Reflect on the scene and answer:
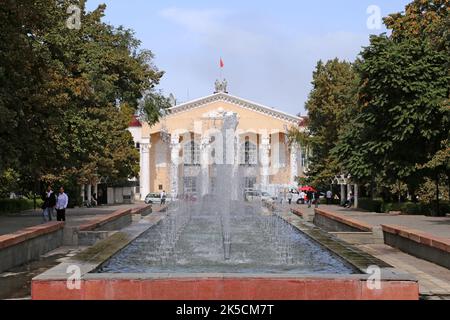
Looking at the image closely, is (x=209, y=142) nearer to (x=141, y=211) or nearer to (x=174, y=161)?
(x=174, y=161)

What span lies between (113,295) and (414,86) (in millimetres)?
24076

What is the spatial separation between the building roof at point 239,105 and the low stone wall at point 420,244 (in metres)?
65.7

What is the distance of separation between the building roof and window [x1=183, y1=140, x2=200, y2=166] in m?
4.50

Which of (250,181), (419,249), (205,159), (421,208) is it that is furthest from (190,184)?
(419,249)

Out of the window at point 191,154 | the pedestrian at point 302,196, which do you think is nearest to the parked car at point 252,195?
the pedestrian at point 302,196

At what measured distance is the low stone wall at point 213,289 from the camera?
332 inches

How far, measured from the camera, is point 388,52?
30.8m

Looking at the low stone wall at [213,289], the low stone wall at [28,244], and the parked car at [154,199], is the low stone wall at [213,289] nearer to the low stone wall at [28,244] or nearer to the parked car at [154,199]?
the low stone wall at [28,244]

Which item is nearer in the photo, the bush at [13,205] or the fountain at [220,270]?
the fountain at [220,270]

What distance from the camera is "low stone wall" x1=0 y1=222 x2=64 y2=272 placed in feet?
43.6

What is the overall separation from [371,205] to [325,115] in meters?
10.5

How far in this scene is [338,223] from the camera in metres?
24.0

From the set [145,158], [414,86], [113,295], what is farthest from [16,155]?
[145,158]
